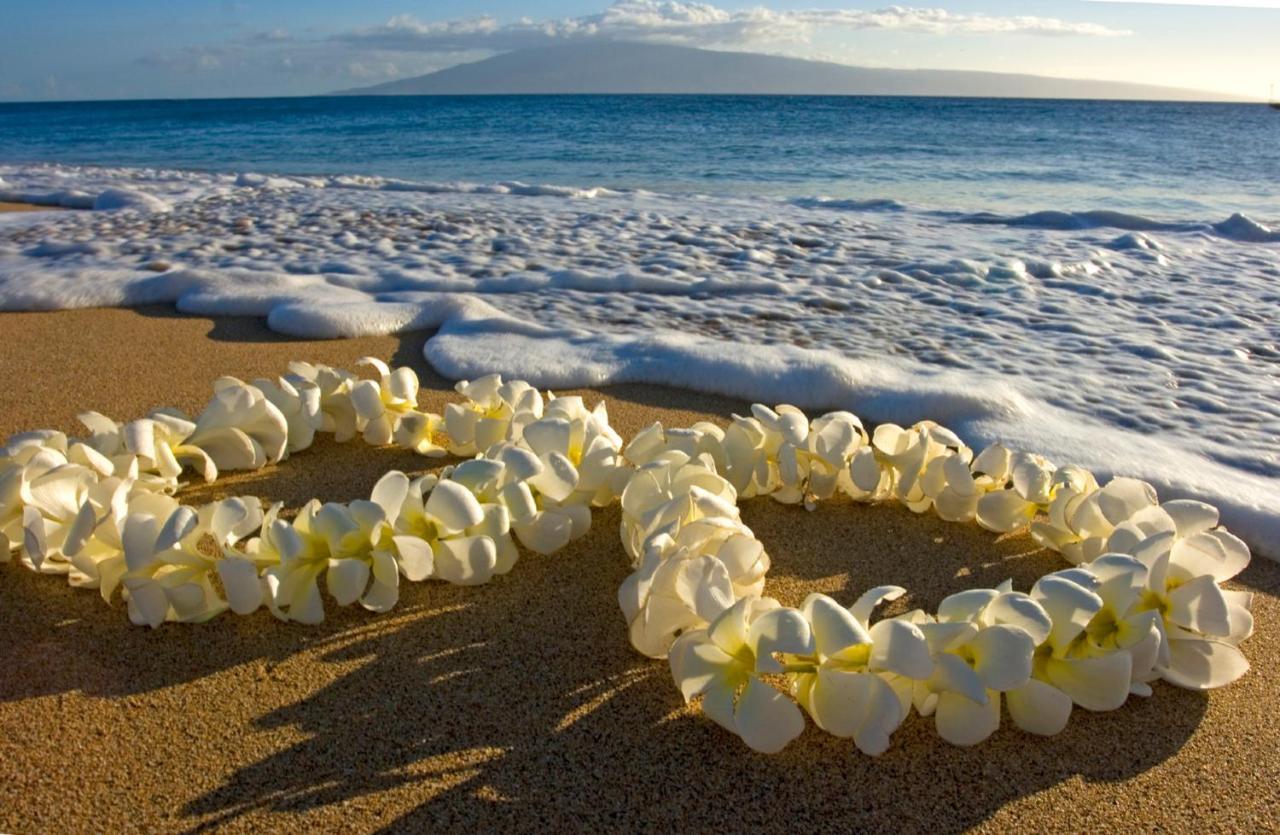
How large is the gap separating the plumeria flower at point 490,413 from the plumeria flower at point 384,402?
5.6 inches

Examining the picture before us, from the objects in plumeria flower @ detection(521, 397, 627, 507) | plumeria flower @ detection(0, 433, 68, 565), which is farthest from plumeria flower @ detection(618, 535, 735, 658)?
plumeria flower @ detection(0, 433, 68, 565)

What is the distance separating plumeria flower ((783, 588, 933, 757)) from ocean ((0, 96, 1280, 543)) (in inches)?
45.4

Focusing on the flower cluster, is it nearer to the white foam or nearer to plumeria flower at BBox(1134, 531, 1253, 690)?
plumeria flower at BBox(1134, 531, 1253, 690)

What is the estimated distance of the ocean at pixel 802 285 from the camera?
2.53m

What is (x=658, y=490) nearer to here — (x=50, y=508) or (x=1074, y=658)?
(x=1074, y=658)

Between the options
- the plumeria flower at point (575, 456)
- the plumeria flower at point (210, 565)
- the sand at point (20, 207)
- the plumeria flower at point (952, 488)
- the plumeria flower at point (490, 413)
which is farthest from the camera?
the sand at point (20, 207)

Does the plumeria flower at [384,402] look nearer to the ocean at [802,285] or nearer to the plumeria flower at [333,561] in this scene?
the plumeria flower at [333,561]

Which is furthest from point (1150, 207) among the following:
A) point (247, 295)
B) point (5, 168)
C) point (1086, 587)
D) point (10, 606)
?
point (5, 168)

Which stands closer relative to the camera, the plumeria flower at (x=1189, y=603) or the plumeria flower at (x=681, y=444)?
the plumeria flower at (x=1189, y=603)

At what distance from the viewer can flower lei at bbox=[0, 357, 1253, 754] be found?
1.11 m

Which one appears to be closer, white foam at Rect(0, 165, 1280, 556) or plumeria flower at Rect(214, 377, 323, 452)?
plumeria flower at Rect(214, 377, 323, 452)

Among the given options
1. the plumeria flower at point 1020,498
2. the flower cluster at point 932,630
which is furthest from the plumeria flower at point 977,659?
the plumeria flower at point 1020,498

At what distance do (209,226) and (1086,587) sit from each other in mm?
5594

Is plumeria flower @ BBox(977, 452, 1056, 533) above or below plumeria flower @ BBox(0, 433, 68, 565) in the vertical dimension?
below
